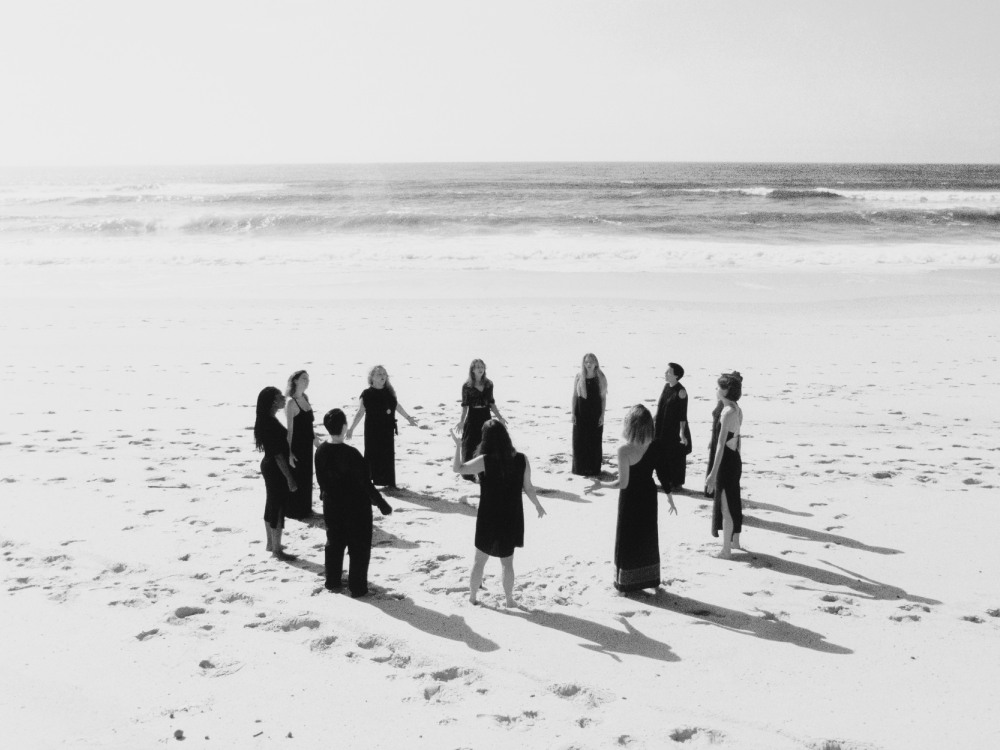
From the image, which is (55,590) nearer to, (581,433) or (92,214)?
(581,433)

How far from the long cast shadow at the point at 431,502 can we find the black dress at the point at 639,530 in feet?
6.48

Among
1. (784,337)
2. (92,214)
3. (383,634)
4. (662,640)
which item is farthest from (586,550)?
(92,214)

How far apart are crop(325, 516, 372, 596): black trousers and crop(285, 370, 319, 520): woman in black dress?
1.09 metres

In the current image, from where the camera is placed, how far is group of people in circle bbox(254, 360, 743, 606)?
17.5ft

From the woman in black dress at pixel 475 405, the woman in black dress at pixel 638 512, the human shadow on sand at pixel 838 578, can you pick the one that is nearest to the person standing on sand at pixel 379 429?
the woman in black dress at pixel 475 405

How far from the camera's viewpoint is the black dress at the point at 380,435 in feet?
25.5

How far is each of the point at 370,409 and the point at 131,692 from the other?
3815mm

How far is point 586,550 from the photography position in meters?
6.36

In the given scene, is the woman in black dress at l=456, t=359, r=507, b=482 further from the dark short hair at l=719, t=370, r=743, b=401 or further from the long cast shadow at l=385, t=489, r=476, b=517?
the dark short hair at l=719, t=370, r=743, b=401

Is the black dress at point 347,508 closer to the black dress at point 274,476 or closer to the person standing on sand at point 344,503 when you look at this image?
the person standing on sand at point 344,503

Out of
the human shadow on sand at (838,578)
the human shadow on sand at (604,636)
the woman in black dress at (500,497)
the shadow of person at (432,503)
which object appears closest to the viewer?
the human shadow on sand at (604,636)

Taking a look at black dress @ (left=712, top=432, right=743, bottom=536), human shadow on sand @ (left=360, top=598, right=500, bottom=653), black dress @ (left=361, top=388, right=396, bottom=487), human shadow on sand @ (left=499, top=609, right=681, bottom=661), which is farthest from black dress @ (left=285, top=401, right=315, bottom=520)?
black dress @ (left=712, top=432, right=743, bottom=536)

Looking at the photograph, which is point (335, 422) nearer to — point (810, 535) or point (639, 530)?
point (639, 530)

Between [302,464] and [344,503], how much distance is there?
1404mm
